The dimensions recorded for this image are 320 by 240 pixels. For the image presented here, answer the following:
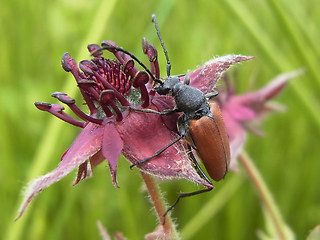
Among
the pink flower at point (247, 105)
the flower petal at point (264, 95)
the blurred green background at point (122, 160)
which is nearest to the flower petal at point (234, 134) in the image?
the pink flower at point (247, 105)

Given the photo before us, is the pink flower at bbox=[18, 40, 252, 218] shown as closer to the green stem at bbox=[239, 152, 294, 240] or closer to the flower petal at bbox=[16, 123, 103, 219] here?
the flower petal at bbox=[16, 123, 103, 219]

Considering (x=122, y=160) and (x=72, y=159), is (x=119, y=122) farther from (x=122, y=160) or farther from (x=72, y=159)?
(x=122, y=160)

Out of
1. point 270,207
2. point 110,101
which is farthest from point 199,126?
point 270,207

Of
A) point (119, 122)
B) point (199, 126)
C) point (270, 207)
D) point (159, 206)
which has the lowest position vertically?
point (270, 207)

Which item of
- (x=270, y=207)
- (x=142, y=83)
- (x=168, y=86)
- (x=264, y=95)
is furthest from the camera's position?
(x=264, y=95)

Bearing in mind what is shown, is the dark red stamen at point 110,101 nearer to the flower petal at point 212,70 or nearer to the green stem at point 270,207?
the flower petal at point 212,70

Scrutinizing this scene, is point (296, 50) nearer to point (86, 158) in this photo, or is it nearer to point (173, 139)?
point (173, 139)

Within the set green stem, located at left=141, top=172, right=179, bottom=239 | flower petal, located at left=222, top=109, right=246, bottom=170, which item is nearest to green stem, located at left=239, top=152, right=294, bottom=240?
flower petal, located at left=222, top=109, right=246, bottom=170
